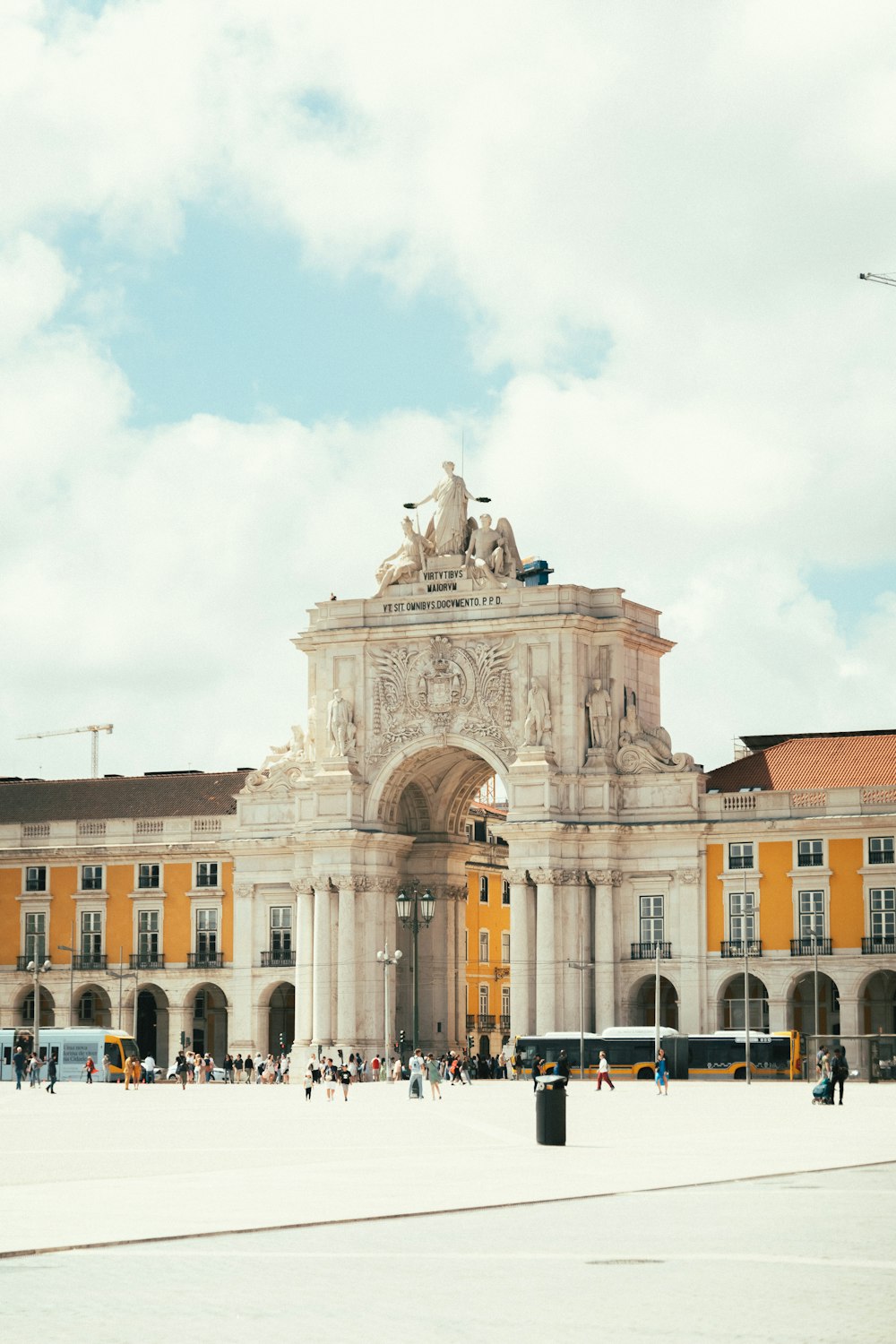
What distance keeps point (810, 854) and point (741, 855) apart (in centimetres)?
277

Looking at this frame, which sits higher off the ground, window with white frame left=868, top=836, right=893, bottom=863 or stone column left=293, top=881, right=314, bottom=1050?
window with white frame left=868, top=836, right=893, bottom=863

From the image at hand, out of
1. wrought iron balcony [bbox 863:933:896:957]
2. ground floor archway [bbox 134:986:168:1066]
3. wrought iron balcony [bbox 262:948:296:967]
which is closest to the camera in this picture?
wrought iron balcony [bbox 863:933:896:957]

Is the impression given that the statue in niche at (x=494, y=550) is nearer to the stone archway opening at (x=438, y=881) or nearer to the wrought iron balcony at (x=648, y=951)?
the stone archway opening at (x=438, y=881)

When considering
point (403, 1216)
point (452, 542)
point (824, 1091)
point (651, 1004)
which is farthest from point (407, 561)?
point (403, 1216)

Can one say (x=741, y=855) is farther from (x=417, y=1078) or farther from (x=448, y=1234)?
(x=448, y=1234)

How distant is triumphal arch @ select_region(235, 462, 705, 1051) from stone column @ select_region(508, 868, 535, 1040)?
3.0 inches

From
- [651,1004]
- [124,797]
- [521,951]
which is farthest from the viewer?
[124,797]

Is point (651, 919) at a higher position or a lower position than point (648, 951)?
higher

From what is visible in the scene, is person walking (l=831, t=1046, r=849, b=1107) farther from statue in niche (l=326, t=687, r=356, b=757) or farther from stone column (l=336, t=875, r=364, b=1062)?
statue in niche (l=326, t=687, r=356, b=757)

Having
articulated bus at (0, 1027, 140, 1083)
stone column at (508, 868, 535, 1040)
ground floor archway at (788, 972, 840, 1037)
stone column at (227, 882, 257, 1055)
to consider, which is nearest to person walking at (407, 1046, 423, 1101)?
stone column at (508, 868, 535, 1040)

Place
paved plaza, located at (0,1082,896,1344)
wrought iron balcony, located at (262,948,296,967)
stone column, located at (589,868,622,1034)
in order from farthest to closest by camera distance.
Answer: wrought iron balcony, located at (262,948,296,967) < stone column, located at (589,868,622,1034) < paved plaza, located at (0,1082,896,1344)

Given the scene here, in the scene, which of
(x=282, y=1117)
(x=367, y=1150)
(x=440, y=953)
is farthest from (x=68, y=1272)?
(x=440, y=953)

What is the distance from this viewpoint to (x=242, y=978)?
9594cm

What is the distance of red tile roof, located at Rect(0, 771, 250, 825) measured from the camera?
340 feet
